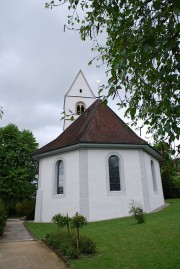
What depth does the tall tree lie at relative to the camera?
99.3 feet

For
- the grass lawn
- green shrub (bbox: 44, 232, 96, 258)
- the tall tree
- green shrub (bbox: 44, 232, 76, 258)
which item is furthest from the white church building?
the tall tree

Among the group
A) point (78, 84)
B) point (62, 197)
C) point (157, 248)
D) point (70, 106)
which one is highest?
point (78, 84)

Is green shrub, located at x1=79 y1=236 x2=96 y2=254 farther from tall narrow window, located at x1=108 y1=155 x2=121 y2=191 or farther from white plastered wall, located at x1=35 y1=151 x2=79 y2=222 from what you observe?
tall narrow window, located at x1=108 y1=155 x2=121 y2=191

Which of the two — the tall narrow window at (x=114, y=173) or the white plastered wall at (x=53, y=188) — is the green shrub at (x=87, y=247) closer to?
the white plastered wall at (x=53, y=188)

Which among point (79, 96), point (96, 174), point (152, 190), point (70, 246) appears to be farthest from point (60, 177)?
point (79, 96)

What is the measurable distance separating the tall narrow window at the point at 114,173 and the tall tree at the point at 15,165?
16143 millimetres

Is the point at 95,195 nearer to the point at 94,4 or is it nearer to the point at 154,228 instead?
the point at 154,228

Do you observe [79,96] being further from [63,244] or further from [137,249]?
[137,249]

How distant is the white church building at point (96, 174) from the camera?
629 inches

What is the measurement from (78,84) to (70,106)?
329 cm

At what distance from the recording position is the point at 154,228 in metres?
10.3

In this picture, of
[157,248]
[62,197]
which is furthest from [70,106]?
[157,248]

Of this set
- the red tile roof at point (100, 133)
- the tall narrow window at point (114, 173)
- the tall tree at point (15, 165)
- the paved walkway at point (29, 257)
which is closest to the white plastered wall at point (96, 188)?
the tall narrow window at point (114, 173)

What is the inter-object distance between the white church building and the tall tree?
12773 millimetres
